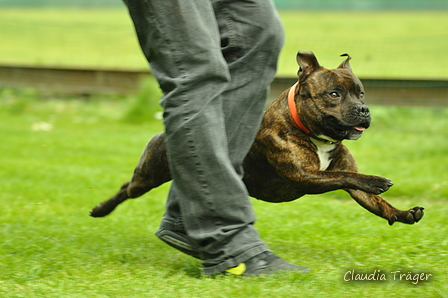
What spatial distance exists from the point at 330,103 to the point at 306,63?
24 cm

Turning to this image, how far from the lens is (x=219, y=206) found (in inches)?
94.8

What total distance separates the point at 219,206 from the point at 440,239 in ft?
4.37

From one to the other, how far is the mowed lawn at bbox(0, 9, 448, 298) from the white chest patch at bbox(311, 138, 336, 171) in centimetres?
42

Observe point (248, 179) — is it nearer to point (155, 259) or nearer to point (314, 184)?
Result: point (314, 184)

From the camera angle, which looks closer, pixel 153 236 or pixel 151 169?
pixel 151 169

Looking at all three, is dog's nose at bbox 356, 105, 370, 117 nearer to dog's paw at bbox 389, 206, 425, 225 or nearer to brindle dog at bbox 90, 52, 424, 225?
brindle dog at bbox 90, 52, 424, 225

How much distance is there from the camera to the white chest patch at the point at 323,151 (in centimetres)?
286

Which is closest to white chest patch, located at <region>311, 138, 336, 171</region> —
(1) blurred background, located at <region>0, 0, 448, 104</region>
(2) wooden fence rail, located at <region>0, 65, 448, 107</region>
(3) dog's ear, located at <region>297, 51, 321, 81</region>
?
(3) dog's ear, located at <region>297, 51, 321, 81</region>

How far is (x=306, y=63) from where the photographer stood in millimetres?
2910

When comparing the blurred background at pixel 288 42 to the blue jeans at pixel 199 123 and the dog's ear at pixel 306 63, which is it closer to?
the dog's ear at pixel 306 63

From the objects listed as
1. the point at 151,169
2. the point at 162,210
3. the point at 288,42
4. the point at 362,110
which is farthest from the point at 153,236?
the point at 288,42

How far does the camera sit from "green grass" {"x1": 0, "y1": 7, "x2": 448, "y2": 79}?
10164mm

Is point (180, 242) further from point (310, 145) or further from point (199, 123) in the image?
point (310, 145)

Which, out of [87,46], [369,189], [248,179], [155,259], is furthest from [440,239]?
[87,46]
